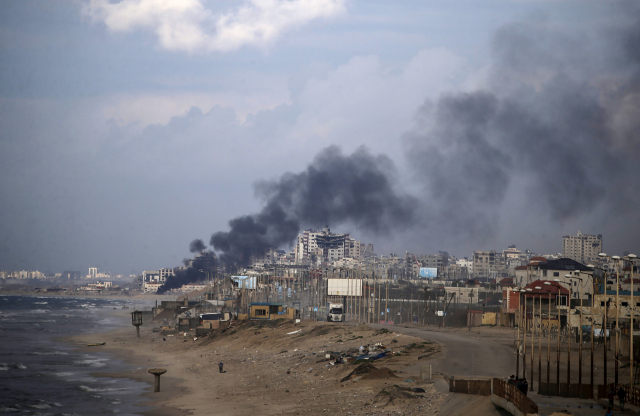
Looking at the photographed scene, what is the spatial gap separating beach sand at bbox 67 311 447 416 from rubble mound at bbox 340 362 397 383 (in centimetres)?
7

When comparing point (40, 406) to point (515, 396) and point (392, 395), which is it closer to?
point (392, 395)

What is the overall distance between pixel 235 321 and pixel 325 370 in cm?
4744

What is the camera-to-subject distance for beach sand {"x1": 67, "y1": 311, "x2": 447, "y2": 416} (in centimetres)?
3160

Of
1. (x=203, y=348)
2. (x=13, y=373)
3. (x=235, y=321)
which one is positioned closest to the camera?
(x=13, y=373)

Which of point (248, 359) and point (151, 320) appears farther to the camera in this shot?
point (151, 320)

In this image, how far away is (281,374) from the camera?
45.3m

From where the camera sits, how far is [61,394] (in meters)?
43.2

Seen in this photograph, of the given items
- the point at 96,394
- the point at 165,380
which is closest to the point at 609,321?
the point at 165,380

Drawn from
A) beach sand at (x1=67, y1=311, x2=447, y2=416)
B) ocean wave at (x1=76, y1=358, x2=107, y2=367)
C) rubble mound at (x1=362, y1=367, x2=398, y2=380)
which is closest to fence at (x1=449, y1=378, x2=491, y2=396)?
beach sand at (x1=67, y1=311, x2=447, y2=416)

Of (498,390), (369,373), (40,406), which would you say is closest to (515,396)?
(498,390)

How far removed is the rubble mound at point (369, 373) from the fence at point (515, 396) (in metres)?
11.5

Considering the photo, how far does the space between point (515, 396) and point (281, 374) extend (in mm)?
26899

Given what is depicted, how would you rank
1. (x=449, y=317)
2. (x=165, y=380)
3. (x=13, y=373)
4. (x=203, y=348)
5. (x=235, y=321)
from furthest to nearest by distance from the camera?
(x=449, y=317), (x=235, y=321), (x=203, y=348), (x=13, y=373), (x=165, y=380)

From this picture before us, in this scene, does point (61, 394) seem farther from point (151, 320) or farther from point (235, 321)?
point (151, 320)
